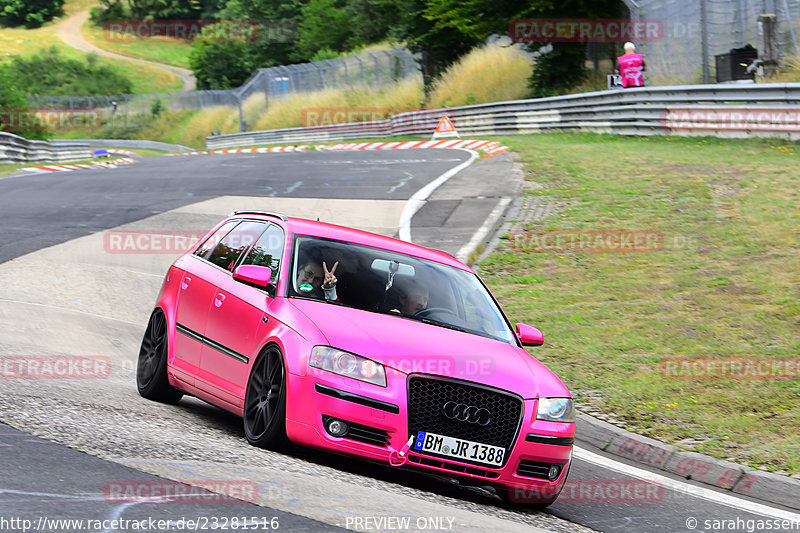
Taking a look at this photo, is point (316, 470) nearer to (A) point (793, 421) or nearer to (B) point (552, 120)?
(A) point (793, 421)

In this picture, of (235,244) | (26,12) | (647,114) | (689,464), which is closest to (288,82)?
(647,114)

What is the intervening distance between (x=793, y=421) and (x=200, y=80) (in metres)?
94.6

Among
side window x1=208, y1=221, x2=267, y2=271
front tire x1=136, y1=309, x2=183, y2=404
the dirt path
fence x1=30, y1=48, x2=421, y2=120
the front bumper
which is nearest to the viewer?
the front bumper

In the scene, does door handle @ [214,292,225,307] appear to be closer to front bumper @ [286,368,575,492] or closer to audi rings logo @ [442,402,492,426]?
front bumper @ [286,368,575,492]

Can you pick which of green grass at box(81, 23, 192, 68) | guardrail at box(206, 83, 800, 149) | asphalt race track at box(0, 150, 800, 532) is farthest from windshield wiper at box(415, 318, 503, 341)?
green grass at box(81, 23, 192, 68)

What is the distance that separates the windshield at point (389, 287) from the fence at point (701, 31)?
72.6ft

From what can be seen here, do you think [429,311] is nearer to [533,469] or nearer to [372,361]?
[372,361]

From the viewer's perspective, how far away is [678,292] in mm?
12562

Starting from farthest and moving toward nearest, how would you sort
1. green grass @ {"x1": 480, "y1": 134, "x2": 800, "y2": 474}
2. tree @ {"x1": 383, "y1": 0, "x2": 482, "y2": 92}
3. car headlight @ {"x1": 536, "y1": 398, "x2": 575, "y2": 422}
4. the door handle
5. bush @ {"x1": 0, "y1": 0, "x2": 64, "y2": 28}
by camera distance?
bush @ {"x1": 0, "y1": 0, "x2": 64, "y2": 28}, tree @ {"x1": 383, "y1": 0, "x2": 482, "y2": 92}, green grass @ {"x1": 480, "y1": 134, "x2": 800, "y2": 474}, the door handle, car headlight @ {"x1": 536, "y1": 398, "x2": 575, "y2": 422}

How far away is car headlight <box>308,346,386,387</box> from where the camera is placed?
603 cm

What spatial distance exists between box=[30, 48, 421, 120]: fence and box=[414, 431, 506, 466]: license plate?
4840cm

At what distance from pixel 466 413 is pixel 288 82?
191 feet

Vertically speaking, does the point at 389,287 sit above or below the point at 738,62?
below

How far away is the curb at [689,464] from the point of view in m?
7.23
